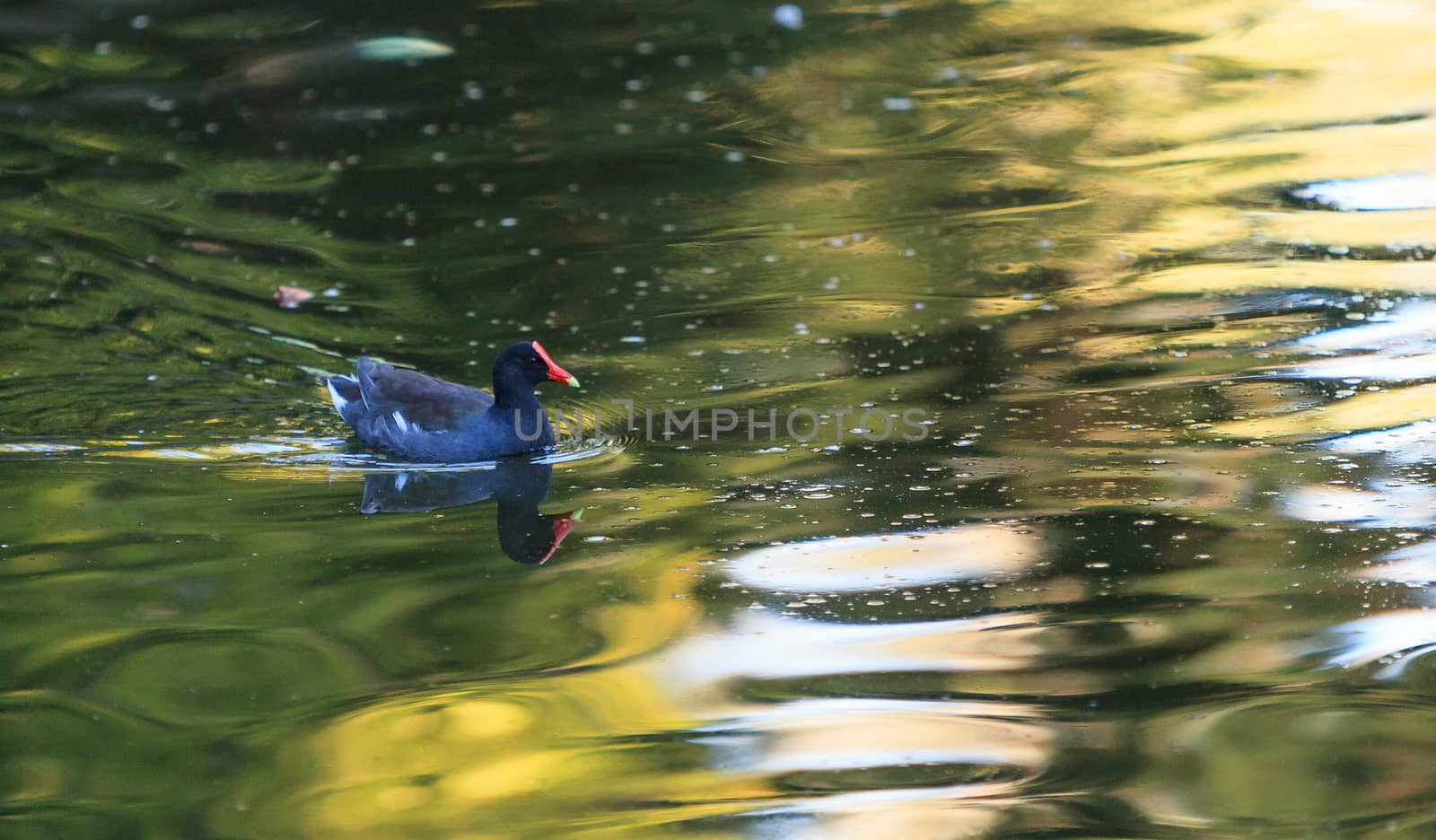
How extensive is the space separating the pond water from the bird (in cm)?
12

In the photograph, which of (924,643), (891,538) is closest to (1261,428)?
(891,538)

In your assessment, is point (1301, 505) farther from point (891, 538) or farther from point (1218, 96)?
point (1218, 96)

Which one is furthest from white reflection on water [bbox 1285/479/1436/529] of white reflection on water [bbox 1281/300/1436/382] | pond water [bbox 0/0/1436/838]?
white reflection on water [bbox 1281/300/1436/382]

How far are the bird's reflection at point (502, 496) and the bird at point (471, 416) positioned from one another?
85mm

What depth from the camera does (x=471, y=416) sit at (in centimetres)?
620

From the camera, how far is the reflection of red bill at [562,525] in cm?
532

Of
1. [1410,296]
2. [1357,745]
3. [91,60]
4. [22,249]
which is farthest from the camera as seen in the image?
[91,60]

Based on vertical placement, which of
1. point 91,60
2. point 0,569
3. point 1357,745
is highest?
point 91,60

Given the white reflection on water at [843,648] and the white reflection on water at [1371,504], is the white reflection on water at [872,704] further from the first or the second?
the white reflection on water at [1371,504]

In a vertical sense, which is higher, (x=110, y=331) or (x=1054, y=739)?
(x=110, y=331)

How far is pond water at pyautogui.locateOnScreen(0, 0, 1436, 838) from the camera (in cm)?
405

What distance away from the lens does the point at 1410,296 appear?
7184 mm

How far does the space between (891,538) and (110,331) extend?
4.23 meters

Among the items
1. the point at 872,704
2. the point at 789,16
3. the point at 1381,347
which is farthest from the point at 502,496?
the point at 789,16
